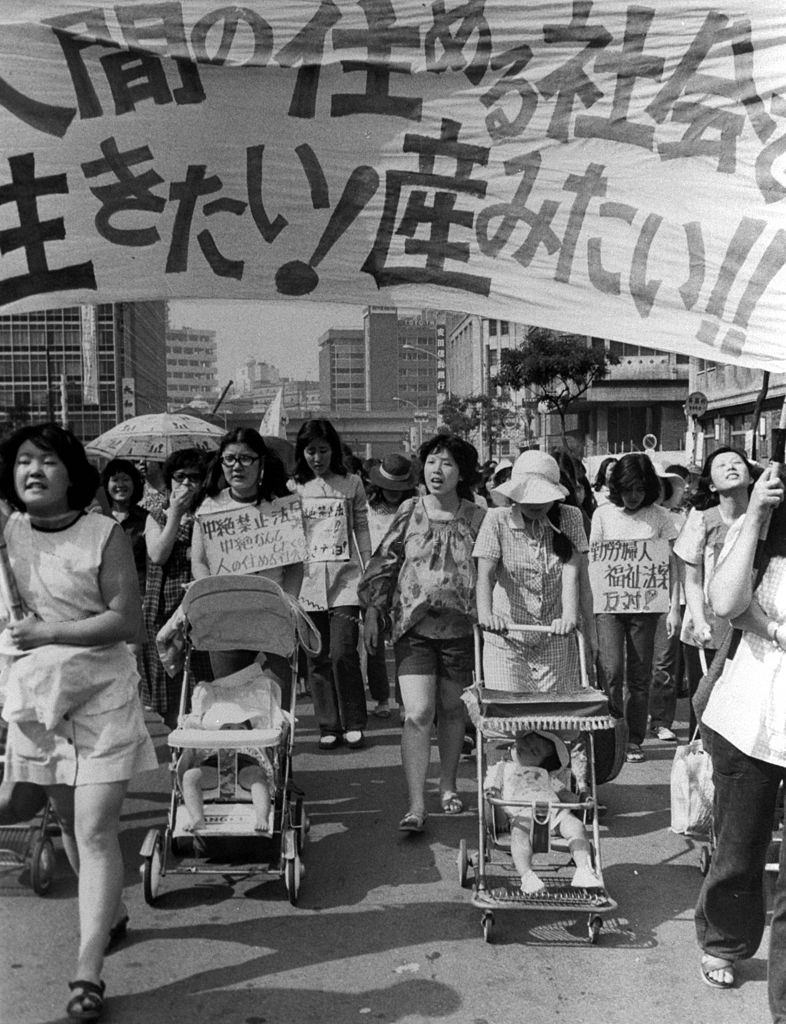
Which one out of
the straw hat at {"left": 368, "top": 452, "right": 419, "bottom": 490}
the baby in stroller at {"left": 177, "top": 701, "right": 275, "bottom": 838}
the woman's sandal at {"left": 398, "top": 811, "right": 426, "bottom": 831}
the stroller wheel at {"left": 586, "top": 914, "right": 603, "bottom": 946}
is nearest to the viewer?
the stroller wheel at {"left": 586, "top": 914, "right": 603, "bottom": 946}

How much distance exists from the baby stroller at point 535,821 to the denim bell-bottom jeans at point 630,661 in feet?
7.45

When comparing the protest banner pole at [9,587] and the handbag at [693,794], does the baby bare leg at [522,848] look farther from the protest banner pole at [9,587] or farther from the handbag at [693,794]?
the protest banner pole at [9,587]

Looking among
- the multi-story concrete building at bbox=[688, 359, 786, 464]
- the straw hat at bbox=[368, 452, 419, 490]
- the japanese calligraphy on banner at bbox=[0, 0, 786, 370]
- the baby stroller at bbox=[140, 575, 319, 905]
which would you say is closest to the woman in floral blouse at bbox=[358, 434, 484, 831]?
the baby stroller at bbox=[140, 575, 319, 905]

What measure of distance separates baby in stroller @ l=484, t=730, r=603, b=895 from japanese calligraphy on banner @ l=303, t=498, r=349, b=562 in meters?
2.90

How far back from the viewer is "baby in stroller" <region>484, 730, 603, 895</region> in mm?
4523

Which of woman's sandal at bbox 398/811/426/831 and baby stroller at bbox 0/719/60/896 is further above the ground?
baby stroller at bbox 0/719/60/896

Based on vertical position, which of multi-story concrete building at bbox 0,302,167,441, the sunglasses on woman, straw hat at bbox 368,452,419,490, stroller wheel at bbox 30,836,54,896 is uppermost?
multi-story concrete building at bbox 0,302,167,441

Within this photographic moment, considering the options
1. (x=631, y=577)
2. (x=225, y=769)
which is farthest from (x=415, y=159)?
(x=631, y=577)

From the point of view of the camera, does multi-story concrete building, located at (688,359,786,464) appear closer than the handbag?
No

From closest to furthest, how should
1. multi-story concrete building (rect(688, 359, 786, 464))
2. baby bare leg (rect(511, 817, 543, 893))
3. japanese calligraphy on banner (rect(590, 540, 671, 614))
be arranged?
baby bare leg (rect(511, 817, 543, 893))
japanese calligraphy on banner (rect(590, 540, 671, 614))
multi-story concrete building (rect(688, 359, 786, 464))

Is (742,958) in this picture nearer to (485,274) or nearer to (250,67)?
(485,274)

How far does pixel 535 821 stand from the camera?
467 centimetres

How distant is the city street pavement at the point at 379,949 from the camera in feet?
12.4

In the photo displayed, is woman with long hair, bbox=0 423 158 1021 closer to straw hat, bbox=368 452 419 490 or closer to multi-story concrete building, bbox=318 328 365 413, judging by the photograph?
straw hat, bbox=368 452 419 490
